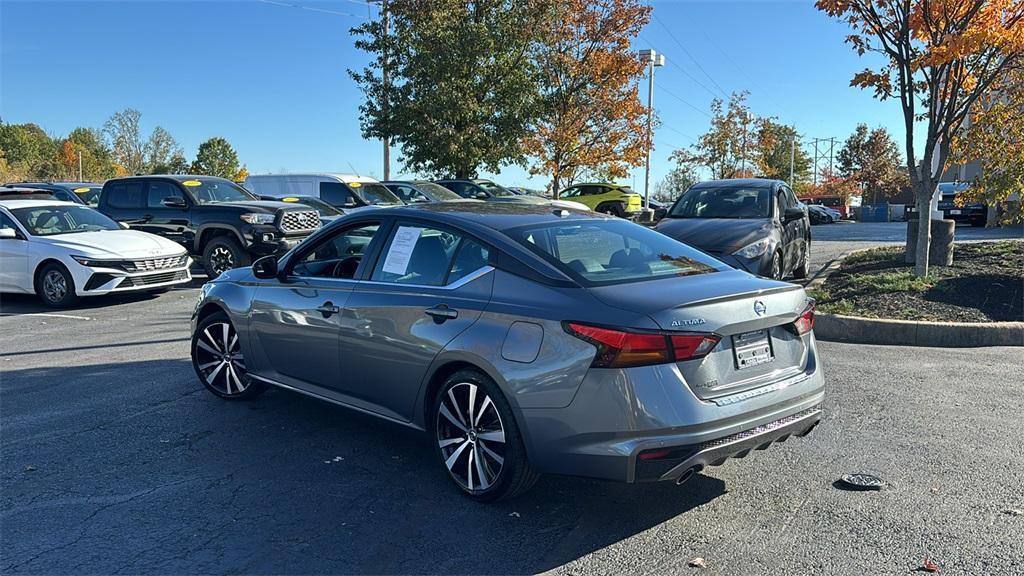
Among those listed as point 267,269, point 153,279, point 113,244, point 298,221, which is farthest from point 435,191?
point 267,269

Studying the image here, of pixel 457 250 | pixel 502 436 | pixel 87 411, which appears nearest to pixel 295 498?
pixel 502 436

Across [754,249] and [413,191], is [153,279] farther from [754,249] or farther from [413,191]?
[413,191]

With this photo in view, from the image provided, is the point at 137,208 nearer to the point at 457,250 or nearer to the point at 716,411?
the point at 457,250

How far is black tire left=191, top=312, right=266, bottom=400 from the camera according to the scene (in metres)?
5.78

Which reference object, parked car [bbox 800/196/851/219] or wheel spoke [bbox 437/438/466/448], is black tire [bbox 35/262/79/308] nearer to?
wheel spoke [bbox 437/438/466/448]

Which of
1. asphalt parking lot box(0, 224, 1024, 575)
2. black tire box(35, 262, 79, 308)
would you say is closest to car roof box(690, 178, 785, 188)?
asphalt parking lot box(0, 224, 1024, 575)

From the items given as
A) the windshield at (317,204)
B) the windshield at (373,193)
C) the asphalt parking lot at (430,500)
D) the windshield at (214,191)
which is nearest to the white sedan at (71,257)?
the windshield at (214,191)

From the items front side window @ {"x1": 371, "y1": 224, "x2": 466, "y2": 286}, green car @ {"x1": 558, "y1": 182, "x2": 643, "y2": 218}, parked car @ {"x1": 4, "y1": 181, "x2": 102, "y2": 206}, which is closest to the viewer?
front side window @ {"x1": 371, "y1": 224, "x2": 466, "y2": 286}

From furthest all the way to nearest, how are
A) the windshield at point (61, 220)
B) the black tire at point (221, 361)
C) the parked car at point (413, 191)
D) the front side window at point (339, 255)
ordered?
the parked car at point (413, 191) < the windshield at point (61, 220) < the black tire at point (221, 361) < the front side window at point (339, 255)

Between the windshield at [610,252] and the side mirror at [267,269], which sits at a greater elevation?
the windshield at [610,252]

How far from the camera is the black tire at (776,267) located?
9.96 metres

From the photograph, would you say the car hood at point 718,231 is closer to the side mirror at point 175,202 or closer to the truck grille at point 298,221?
the truck grille at point 298,221

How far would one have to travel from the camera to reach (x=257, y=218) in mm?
12844

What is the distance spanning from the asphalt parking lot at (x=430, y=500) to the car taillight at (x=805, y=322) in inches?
34.5
